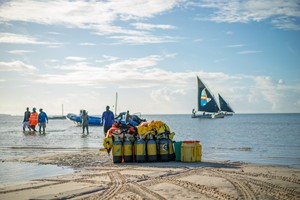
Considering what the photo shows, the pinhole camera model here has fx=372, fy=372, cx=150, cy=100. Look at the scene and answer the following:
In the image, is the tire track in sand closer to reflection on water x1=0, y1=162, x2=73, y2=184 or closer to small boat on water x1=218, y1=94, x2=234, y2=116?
reflection on water x1=0, y1=162, x2=73, y2=184

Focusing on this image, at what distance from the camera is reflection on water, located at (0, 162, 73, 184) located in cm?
956

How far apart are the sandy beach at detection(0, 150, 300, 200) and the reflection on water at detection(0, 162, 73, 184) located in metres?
0.56

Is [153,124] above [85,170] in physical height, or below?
above

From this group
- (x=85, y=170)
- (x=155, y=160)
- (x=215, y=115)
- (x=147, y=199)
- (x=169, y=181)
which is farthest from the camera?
(x=215, y=115)

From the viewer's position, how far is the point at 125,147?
12.4 metres

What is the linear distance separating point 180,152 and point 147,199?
211 inches

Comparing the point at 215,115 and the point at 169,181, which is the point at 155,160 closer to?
the point at 169,181

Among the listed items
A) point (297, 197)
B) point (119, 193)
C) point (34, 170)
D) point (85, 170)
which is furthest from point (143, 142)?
point (297, 197)

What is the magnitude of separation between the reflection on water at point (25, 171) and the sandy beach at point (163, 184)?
1.83 feet

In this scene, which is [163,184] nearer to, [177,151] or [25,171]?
[177,151]

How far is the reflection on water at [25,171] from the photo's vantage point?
9562 mm

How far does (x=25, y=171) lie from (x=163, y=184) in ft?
14.8

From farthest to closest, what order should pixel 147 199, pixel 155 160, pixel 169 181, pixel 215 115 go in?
pixel 215 115
pixel 155 160
pixel 169 181
pixel 147 199

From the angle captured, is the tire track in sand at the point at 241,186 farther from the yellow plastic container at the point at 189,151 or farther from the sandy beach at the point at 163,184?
the yellow plastic container at the point at 189,151
